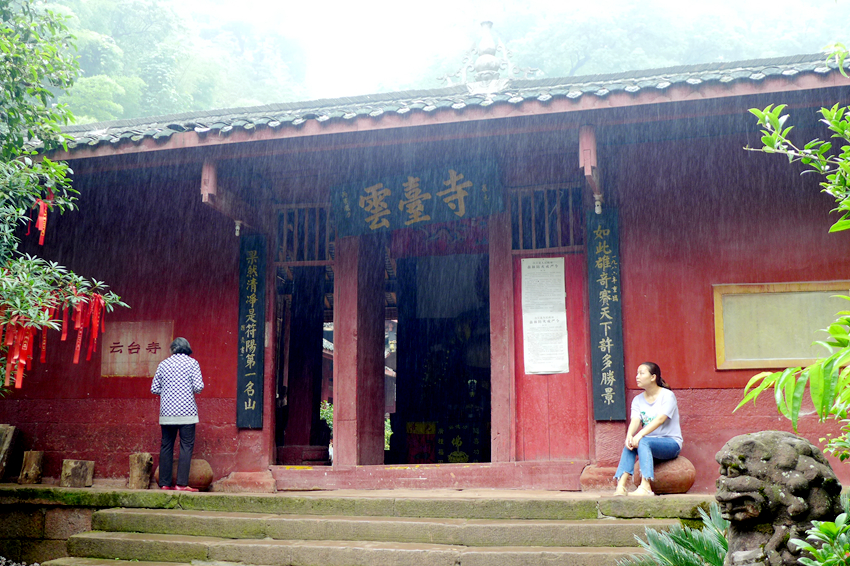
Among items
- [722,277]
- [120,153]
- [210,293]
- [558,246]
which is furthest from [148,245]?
[722,277]

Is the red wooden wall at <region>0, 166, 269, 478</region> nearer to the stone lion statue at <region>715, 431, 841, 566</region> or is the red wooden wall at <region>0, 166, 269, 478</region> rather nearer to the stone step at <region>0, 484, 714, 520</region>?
the stone step at <region>0, 484, 714, 520</region>

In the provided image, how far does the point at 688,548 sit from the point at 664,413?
201 centimetres

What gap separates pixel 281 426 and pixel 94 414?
305 centimetres

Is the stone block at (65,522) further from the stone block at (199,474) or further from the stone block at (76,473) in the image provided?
the stone block at (199,474)

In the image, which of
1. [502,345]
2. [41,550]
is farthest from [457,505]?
[41,550]

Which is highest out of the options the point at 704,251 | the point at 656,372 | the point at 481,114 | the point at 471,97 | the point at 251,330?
the point at 471,97

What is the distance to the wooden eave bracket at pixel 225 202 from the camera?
7.03 m

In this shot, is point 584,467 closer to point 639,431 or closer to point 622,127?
point 639,431

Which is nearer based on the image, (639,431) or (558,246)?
(639,431)

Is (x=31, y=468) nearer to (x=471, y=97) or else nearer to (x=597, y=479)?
(x=597, y=479)

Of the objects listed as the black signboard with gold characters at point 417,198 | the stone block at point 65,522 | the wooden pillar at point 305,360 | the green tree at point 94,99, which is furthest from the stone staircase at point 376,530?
the green tree at point 94,99

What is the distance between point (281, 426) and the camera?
10734 mm

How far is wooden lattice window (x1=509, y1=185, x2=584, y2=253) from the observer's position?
7504 millimetres

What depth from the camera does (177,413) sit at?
283 inches
